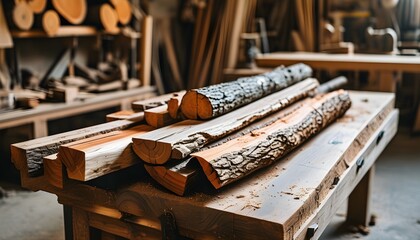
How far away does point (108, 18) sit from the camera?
5098mm

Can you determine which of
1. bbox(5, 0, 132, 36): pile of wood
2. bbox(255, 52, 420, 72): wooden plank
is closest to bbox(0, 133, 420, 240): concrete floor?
bbox(255, 52, 420, 72): wooden plank

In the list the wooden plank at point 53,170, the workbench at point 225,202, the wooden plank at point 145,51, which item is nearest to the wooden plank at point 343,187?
the workbench at point 225,202

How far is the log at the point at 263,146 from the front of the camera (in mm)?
1679

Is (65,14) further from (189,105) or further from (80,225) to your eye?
(80,225)

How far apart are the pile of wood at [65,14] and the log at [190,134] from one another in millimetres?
2654

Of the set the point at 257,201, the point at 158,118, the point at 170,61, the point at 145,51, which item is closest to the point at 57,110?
the point at 145,51

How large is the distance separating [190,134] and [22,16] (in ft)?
10.0

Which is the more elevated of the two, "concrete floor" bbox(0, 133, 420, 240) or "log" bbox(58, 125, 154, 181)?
"log" bbox(58, 125, 154, 181)

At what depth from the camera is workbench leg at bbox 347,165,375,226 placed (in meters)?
3.24

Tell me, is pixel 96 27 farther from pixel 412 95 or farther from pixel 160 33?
pixel 412 95

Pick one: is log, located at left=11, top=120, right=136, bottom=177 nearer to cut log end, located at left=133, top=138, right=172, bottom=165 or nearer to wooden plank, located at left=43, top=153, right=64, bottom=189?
wooden plank, located at left=43, top=153, right=64, bottom=189

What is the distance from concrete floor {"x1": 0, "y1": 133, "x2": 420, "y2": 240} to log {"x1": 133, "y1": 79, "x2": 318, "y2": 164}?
4.23ft

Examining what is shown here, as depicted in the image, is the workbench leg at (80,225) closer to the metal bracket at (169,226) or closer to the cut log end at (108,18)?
the metal bracket at (169,226)

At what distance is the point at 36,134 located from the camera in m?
4.08
